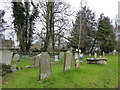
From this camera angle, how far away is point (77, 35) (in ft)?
76.1

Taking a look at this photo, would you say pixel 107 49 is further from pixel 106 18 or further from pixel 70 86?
pixel 70 86

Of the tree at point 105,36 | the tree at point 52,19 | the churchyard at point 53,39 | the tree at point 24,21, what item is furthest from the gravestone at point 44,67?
the tree at point 105,36

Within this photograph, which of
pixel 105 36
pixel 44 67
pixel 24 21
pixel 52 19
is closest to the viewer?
pixel 44 67

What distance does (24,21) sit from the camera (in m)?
26.3

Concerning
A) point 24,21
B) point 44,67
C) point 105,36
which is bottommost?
point 44,67

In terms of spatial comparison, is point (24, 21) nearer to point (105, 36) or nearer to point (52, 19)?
point (52, 19)

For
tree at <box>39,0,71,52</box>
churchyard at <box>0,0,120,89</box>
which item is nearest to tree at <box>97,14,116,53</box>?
churchyard at <box>0,0,120,89</box>

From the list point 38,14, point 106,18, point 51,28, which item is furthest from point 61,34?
point 106,18

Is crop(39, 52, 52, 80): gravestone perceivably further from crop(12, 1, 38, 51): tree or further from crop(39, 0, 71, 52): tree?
crop(12, 1, 38, 51): tree

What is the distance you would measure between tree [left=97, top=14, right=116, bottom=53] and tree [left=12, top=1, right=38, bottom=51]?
17.1 m

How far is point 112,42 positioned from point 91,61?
2221cm

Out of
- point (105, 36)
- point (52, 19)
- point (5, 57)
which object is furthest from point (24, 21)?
point (105, 36)

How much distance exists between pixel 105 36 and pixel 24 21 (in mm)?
19797

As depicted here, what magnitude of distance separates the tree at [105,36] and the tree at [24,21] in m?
17.1
